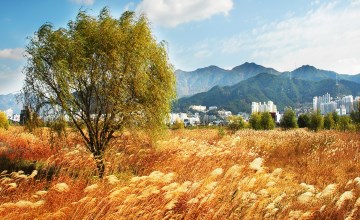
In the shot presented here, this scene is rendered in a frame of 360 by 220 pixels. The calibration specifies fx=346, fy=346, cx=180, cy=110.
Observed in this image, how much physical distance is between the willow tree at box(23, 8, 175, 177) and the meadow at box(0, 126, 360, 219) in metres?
0.93

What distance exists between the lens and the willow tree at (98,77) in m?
11.7

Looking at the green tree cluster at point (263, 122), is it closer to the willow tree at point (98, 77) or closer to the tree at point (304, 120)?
the tree at point (304, 120)

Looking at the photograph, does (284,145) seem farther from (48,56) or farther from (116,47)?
(48,56)

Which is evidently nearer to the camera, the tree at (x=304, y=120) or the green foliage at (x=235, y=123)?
the green foliage at (x=235, y=123)

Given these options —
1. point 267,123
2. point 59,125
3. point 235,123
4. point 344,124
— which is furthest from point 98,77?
point 344,124

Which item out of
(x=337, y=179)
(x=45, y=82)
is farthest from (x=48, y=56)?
(x=337, y=179)

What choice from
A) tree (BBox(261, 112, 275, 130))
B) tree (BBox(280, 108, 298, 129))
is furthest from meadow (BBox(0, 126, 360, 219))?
tree (BBox(280, 108, 298, 129))

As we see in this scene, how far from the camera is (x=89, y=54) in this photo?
11.9 meters

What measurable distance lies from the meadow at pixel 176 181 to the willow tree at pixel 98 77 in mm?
934

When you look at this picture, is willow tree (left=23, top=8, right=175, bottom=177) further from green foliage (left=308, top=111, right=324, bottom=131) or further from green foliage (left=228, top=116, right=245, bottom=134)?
green foliage (left=308, top=111, right=324, bottom=131)

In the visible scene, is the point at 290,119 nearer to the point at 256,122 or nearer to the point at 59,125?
the point at 256,122

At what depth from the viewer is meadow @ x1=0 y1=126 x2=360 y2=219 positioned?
5758 millimetres

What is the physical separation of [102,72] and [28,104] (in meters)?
2.84

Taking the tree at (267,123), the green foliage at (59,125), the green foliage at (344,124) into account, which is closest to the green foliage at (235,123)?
the tree at (267,123)
